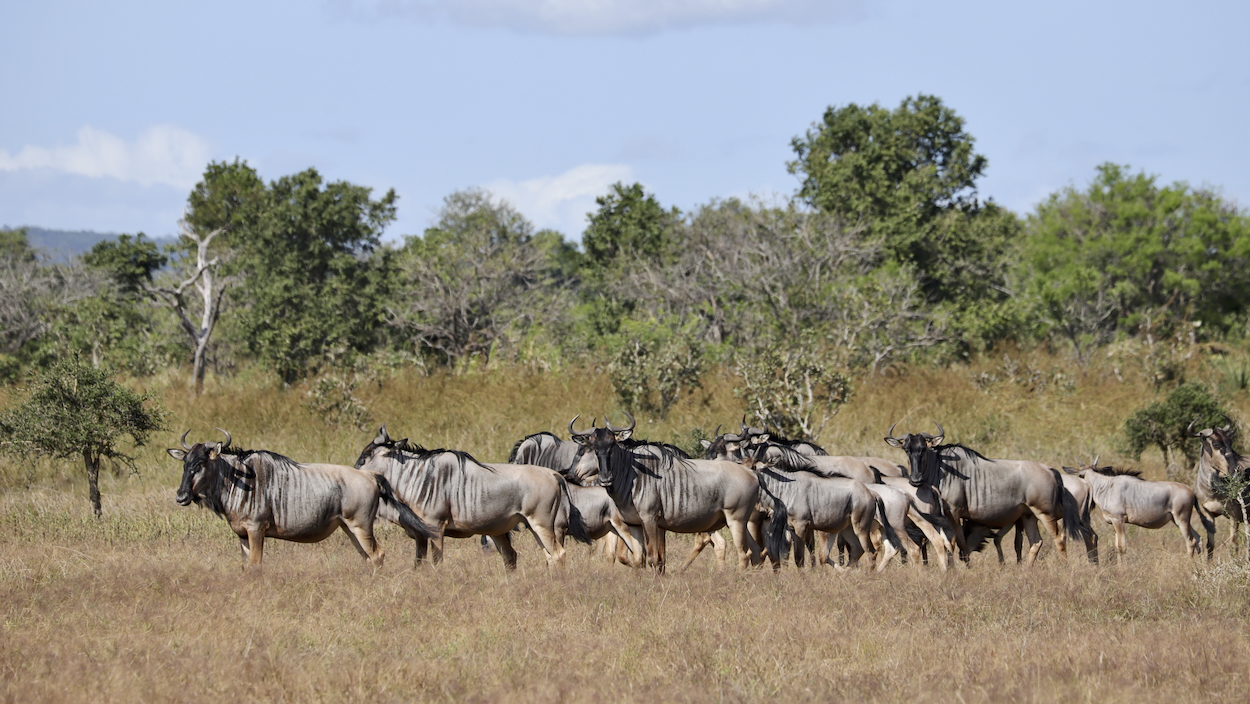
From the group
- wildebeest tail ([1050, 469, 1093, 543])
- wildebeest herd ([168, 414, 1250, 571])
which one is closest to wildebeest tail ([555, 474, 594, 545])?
wildebeest herd ([168, 414, 1250, 571])

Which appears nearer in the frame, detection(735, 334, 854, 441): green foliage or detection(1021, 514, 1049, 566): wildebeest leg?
detection(1021, 514, 1049, 566): wildebeest leg

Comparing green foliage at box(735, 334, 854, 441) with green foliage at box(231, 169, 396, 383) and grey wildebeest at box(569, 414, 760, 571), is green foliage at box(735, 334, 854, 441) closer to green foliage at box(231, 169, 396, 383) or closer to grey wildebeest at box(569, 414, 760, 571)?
grey wildebeest at box(569, 414, 760, 571)

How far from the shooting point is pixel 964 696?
6.82m

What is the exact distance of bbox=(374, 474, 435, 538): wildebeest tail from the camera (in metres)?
10.9

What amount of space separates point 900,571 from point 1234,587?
291 cm

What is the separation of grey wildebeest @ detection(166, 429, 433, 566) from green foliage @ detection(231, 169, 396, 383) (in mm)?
14074

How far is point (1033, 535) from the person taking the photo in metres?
12.8

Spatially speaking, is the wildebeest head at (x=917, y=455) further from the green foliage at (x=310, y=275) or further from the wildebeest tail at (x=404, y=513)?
the green foliage at (x=310, y=275)

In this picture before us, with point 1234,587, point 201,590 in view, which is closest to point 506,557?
point 201,590

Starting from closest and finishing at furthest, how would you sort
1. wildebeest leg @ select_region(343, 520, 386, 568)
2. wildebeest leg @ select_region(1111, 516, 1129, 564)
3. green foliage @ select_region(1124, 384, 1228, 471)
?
wildebeest leg @ select_region(343, 520, 386, 568) → wildebeest leg @ select_region(1111, 516, 1129, 564) → green foliage @ select_region(1124, 384, 1228, 471)

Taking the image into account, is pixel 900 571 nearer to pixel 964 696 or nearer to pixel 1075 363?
pixel 964 696

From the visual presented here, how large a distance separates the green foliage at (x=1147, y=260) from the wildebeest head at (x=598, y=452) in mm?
23220

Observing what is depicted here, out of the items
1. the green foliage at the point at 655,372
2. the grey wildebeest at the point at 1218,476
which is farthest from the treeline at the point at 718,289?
the grey wildebeest at the point at 1218,476

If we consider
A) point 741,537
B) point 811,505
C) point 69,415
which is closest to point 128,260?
point 69,415
